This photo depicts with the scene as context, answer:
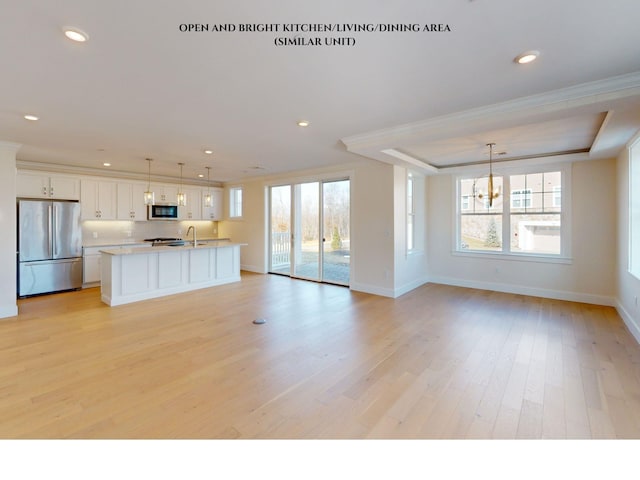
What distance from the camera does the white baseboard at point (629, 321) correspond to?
3473 mm

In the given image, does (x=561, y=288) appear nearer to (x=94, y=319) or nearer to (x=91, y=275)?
(x=94, y=319)

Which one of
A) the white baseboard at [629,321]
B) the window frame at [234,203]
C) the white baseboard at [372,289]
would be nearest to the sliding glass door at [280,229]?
the window frame at [234,203]

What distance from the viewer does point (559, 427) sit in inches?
77.6

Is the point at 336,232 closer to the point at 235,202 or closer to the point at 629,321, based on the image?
the point at 235,202

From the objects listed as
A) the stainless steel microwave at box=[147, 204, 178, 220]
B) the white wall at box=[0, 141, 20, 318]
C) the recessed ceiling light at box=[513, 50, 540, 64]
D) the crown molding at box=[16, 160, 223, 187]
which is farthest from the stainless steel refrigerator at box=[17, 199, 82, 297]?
the recessed ceiling light at box=[513, 50, 540, 64]

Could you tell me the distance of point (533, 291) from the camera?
17.7 ft

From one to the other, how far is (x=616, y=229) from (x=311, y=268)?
5.47 m

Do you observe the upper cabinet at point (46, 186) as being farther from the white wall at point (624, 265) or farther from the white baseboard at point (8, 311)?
the white wall at point (624, 265)

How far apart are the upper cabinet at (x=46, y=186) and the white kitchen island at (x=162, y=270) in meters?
1.96

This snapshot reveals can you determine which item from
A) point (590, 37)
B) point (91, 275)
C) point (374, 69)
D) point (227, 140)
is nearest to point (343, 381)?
point (374, 69)

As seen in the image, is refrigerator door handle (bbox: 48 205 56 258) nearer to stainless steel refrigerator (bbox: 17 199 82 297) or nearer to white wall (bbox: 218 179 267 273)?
stainless steel refrigerator (bbox: 17 199 82 297)

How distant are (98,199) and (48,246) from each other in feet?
4.43

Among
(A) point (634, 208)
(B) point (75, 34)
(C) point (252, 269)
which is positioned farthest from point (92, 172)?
(A) point (634, 208)

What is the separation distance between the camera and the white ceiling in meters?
1.73
